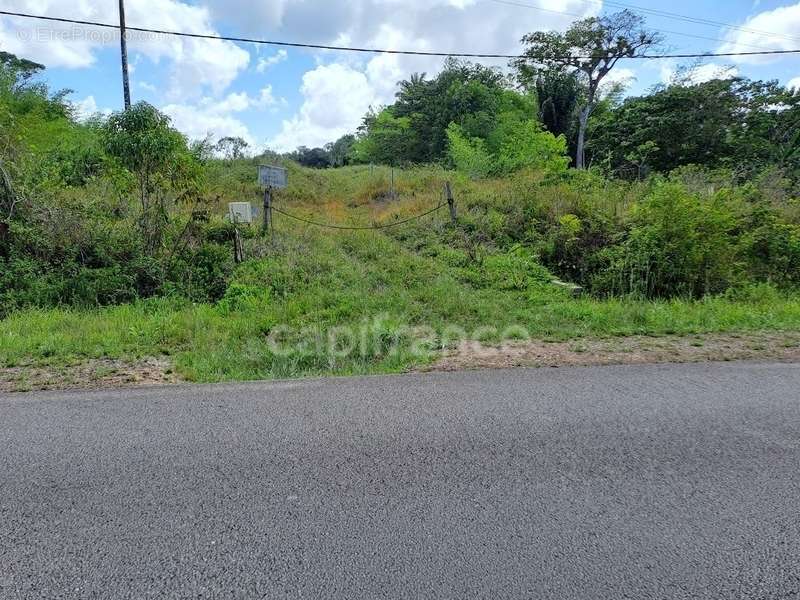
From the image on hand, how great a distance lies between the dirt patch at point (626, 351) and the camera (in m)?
4.89

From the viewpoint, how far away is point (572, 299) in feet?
26.4

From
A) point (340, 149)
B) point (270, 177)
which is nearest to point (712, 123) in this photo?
point (270, 177)

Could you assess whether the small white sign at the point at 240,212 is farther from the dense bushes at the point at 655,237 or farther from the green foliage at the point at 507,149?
the green foliage at the point at 507,149

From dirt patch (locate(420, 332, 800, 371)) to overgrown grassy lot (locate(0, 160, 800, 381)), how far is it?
0.27m

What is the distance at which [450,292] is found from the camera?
7.96 meters

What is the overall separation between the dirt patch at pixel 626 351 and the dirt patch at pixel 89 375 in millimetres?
2647

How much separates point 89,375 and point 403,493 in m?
3.56

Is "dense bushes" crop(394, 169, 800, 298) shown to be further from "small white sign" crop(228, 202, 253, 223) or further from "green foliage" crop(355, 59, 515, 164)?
"green foliage" crop(355, 59, 515, 164)

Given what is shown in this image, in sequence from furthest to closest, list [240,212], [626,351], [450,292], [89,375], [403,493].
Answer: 1. [240,212]
2. [450,292]
3. [626,351]
4. [89,375]
5. [403,493]

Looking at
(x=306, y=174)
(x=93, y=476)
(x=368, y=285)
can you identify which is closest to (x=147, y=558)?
(x=93, y=476)

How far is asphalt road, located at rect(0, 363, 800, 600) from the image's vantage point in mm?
2002

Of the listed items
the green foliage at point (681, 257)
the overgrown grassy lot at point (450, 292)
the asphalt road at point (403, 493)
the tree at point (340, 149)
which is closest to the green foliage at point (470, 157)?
the overgrown grassy lot at point (450, 292)

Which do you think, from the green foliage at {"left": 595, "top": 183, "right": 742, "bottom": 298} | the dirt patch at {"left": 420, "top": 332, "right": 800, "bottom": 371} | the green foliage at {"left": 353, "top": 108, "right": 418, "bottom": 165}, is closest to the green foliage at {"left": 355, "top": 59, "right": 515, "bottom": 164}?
the green foliage at {"left": 353, "top": 108, "right": 418, "bottom": 165}

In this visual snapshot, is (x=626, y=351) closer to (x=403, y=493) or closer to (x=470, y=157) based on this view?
(x=403, y=493)
